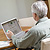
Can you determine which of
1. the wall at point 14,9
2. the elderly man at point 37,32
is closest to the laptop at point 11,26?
the elderly man at point 37,32

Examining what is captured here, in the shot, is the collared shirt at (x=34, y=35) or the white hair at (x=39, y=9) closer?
the collared shirt at (x=34, y=35)

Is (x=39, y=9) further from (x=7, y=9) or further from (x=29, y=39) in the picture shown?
(x=7, y=9)

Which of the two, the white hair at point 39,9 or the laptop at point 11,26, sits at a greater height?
the white hair at point 39,9

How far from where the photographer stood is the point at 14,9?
3.44 metres

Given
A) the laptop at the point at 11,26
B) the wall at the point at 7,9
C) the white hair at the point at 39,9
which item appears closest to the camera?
the white hair at the point at 39,9

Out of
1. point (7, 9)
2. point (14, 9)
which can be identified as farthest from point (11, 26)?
point (14, 9)

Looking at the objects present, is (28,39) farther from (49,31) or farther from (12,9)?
(12,9)

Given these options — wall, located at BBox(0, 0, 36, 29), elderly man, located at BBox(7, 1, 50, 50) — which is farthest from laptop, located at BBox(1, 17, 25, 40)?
wall, located at BBox(0, 0, 36, 29)

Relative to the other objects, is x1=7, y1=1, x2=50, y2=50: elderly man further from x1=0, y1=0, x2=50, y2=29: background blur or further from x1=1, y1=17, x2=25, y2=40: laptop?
x1=0, y1=0, x2=50, y2=29: background blur

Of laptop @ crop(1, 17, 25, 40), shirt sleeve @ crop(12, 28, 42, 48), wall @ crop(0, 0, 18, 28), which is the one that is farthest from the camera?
wall @ crop(0, 0, 18, 28)

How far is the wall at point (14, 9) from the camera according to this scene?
320cm

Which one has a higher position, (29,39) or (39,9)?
(39,9)

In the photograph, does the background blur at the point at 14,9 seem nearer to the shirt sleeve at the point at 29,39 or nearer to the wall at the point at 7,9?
the wall at the point at 7,9

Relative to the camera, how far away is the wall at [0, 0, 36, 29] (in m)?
3.20
